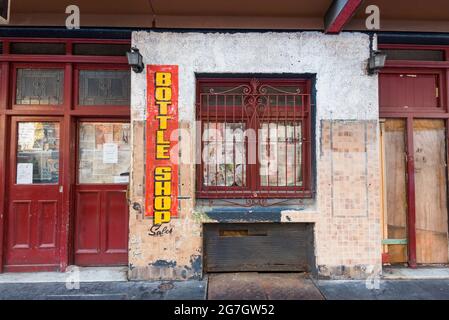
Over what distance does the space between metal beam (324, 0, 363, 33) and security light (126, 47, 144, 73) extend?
103 inches

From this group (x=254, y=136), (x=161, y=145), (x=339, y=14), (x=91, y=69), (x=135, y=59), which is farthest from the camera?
(x=91, y=69)

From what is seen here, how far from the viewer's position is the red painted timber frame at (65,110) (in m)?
4.66

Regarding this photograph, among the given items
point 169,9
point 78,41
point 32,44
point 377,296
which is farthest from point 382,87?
point 32,44

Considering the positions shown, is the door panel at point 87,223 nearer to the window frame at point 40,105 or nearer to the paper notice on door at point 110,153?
the paper notice on door at point 110,153

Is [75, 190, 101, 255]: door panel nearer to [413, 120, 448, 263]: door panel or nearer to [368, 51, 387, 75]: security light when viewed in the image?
[368, 51, 387, 75]: security light

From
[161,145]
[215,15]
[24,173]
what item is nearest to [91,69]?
[161,145]

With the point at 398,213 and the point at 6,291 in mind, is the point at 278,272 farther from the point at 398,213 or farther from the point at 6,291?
the point at 6,291

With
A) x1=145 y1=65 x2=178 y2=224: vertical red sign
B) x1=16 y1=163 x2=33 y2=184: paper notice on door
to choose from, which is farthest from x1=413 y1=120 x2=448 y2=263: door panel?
x1=16 y1=163 x2=33 y2=184: paper notice on door

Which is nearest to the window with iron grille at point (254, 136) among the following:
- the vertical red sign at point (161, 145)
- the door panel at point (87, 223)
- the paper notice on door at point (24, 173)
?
the vertical red sign at point (161, 145)

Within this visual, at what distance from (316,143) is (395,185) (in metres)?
1.51

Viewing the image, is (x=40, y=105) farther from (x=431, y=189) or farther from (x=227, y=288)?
(x=431, y=189)

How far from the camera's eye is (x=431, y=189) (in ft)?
16.3

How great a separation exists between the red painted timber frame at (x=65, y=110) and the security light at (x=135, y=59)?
476 mm

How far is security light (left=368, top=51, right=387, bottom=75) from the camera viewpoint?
4324mm
